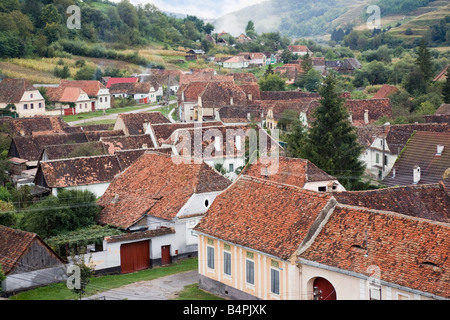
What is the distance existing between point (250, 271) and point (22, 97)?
56320 mm

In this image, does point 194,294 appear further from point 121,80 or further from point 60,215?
point 121,80

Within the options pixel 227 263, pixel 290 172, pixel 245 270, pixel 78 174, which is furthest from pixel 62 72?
pixel 245 270

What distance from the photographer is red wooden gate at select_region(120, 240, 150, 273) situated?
29.1m

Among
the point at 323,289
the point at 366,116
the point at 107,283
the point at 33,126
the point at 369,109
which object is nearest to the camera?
the point at 323,289

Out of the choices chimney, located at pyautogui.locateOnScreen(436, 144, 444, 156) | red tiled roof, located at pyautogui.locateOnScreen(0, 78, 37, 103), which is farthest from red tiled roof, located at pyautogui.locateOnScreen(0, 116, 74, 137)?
chimney, located at pyautogui.locateOnScreen(436, 144, 444, 156)

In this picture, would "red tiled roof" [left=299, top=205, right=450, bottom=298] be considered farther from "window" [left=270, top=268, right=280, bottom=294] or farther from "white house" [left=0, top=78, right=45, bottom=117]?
"white house" [left=0, top=78, right=45, bottom=117]

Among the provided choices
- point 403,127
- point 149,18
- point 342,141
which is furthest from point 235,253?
point 149,18

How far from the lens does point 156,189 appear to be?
32.8 metres

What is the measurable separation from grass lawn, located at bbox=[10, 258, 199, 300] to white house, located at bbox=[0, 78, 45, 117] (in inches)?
1915

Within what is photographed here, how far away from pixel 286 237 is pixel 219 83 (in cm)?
5150

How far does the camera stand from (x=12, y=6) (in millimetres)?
110125

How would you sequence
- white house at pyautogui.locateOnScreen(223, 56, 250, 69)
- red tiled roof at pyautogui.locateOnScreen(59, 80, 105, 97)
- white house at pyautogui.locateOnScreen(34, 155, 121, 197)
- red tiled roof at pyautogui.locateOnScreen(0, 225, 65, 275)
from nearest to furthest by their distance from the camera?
red tiled roof at pyautogui.locateOnScreen(0, 225, 65, 275) < white house at pyautogui.locateOnScreen(34, 155, 121, 197) < red tiled roof at pyautogui.locateOnScreen(59, 80, 105, 97) < white house at pyautogui.locateOnScreen(223, 56, 250, 69)

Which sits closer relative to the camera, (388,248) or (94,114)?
(388,248)
